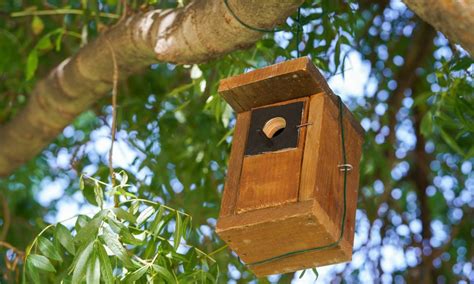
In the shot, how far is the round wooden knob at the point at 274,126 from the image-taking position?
9.43 ft

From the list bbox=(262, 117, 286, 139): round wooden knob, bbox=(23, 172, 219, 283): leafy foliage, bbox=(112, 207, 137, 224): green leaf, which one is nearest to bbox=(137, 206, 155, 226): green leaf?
bbox=(23, 172, 219, 283): leafy foliage

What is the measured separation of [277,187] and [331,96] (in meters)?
0.30

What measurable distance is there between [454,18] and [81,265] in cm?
97

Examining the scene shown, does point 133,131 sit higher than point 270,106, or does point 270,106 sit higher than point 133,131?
point 270,106

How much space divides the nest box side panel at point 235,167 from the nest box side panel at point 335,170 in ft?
0.74

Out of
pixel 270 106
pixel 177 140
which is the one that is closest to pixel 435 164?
pixel 177 140

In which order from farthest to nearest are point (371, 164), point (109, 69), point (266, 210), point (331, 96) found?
point (371, 164), point (109, 69), point (331, 96), point (266, 210)

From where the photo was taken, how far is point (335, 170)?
285cm

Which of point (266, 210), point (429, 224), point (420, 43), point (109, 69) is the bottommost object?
point (429, 224)

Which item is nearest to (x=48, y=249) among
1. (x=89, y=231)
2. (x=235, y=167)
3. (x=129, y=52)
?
(x=89, y=231)

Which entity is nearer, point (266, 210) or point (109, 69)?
point (266, 210)

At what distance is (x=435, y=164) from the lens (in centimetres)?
525

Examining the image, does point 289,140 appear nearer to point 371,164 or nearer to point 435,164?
point 371,164

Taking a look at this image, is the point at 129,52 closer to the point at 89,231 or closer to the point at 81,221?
the point at 81,221
